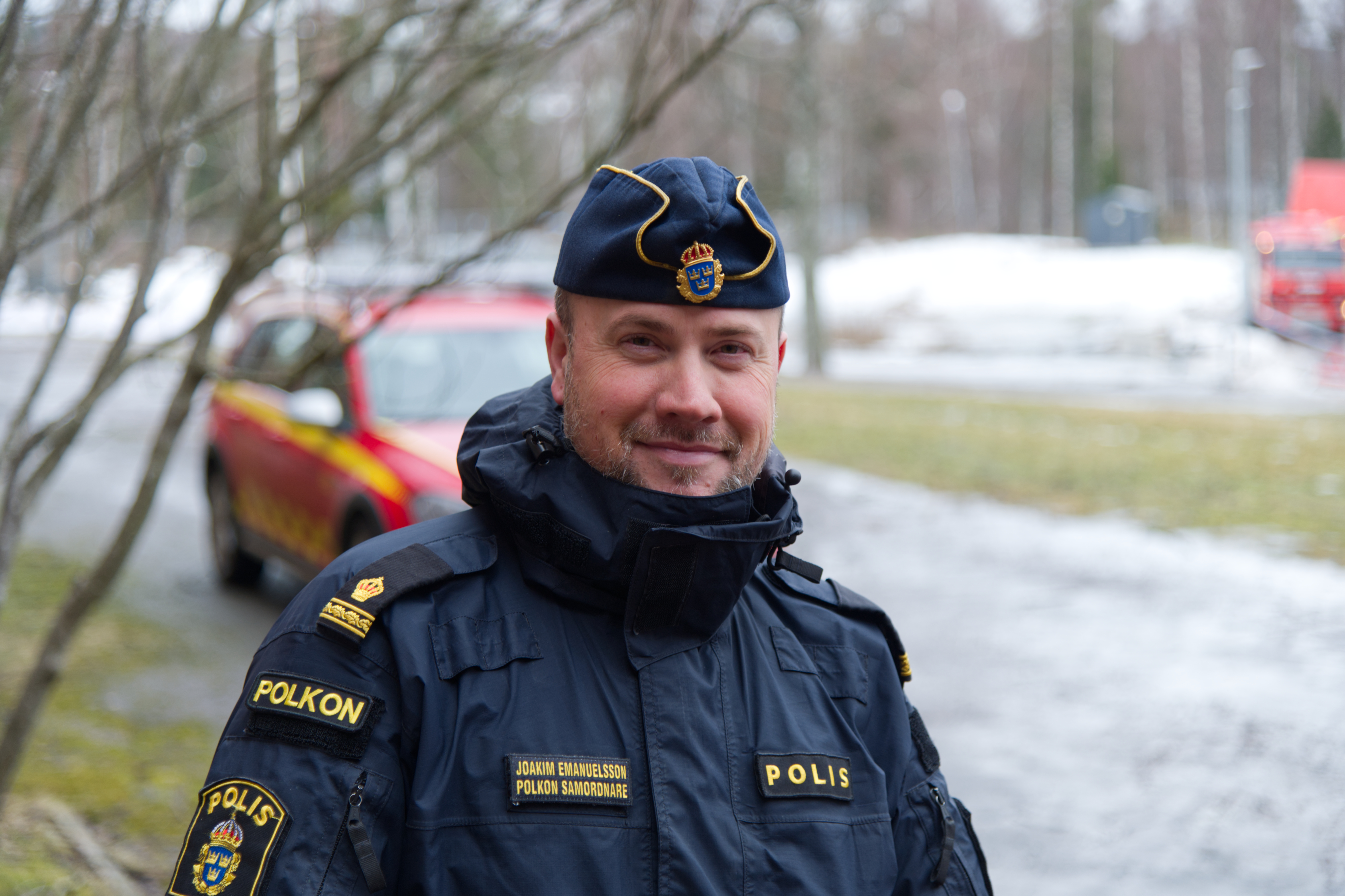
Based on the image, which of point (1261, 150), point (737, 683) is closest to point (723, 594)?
point (737, 683)

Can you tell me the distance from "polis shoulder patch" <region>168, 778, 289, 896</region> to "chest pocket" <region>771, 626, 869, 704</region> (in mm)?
726

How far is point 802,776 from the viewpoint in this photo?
1.77 m

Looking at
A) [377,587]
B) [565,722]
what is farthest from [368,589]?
[565,722]

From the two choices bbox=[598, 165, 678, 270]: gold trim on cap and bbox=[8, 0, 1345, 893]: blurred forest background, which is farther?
bbox=[8, 0, 1345, 893]: blurred forest background

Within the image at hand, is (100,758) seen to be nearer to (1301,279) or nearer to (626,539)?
(626,539)

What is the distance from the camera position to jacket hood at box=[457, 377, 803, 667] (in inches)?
68.7

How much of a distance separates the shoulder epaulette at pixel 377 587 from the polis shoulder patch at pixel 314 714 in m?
0.07

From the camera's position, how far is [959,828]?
198 centimetres

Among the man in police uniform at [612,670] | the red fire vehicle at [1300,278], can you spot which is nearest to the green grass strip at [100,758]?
the man in police uniform at [612,670]

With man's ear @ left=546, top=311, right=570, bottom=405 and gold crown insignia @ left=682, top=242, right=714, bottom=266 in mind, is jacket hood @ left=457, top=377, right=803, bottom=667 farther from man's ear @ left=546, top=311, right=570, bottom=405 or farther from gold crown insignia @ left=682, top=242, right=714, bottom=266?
gold crown insignia @ left=682, top=242, right=714, bottom=266

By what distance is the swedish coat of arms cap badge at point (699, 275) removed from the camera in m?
1.76

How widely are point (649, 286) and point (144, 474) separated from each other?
2785 mm

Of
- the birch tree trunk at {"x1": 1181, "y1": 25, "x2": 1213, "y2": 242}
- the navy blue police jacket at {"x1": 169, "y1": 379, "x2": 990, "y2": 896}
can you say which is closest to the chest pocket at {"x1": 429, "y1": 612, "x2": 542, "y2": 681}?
the navy blue police jacket at {"x1": 169, "y1": 379, "x2": 990, "y2": 896}

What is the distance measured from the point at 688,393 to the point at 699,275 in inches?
6.2
